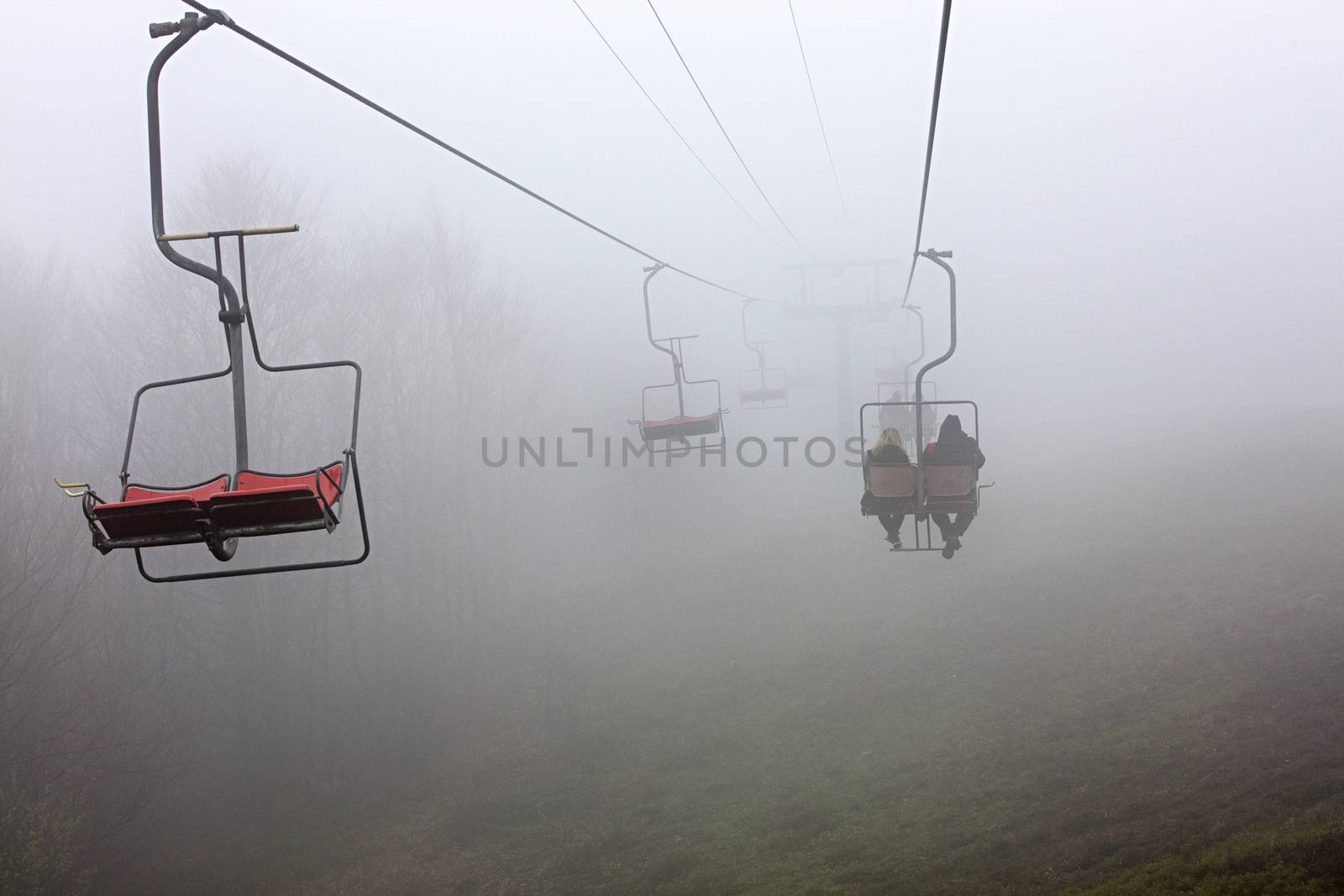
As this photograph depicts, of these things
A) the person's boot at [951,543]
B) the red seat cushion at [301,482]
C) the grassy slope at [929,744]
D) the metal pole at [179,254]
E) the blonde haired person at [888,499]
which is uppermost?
the metal pole at [179,254]

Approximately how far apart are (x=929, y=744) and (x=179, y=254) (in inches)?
661

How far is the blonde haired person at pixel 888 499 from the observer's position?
975 centimetres

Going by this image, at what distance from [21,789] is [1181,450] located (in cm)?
3754

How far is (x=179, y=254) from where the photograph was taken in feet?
14.8

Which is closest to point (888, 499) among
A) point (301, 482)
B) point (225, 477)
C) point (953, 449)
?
point (953, 449)

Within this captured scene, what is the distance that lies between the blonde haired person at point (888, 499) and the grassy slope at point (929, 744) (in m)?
4.82

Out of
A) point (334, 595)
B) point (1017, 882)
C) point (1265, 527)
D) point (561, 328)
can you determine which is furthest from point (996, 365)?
point (1017, 882)

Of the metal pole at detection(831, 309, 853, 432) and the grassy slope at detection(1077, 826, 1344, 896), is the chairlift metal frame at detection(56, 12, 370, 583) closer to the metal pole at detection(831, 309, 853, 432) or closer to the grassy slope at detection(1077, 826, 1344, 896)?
the grassy slope at detection(1077, 826, 1344, 896)

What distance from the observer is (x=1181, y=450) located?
3922cm

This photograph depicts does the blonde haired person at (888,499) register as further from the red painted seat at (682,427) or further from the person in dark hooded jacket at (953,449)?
the red painted seat at (682,427)

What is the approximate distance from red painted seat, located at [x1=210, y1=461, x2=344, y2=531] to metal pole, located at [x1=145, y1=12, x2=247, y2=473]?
271 millimetres

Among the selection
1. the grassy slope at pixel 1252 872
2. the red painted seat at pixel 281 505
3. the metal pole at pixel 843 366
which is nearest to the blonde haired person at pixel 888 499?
the grassy slope at pixel 1252 872

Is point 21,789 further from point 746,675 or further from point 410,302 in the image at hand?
point 410,302

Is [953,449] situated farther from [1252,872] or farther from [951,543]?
[1252,872]
